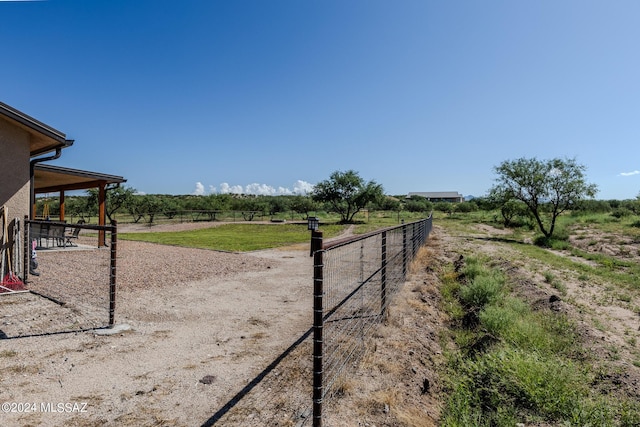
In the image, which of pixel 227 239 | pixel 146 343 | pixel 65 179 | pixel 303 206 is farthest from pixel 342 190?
pixel 146 343

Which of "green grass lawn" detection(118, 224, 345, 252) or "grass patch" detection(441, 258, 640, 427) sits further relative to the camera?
"green grass lawn" detection(118, 224, 345, 252)

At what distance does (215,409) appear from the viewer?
2.95m

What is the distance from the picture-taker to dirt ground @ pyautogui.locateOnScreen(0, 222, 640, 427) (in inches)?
115

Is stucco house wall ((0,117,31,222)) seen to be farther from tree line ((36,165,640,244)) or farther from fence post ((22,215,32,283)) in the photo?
tree line ((36,165,640,244))

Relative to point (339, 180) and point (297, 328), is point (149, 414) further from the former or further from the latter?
point (339, 180)

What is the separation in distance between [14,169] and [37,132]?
88 centimetres

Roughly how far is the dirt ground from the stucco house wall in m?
2.75

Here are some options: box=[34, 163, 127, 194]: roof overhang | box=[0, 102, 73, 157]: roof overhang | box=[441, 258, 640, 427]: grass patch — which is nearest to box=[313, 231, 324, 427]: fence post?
box=[441, 258, 640, 427]: grass patch

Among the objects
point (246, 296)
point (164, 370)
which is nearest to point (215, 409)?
point (164, 370)

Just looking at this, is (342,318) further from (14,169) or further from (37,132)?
(37,132)

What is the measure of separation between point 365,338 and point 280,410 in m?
1.92

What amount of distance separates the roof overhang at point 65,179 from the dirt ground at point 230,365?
767cm

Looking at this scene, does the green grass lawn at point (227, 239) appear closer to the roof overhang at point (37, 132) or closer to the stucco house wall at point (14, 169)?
the roof overhang at point (37, 132)

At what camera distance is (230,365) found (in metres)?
3.80
